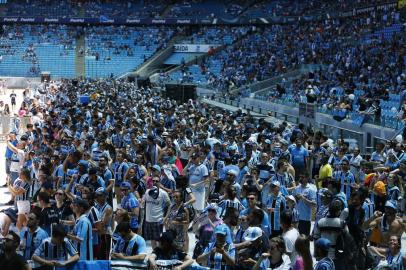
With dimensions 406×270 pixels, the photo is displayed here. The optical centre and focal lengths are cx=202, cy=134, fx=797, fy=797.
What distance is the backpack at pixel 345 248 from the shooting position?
8625 mm

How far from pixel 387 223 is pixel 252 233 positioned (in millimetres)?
1989

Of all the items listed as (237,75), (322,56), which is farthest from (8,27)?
(322,56)

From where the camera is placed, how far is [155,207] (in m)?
11.5

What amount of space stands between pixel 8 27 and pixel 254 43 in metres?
29.0

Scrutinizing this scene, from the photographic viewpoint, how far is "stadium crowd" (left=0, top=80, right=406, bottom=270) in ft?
26.6

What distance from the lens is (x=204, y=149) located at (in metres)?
14.9

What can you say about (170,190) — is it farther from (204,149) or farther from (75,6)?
(75,6)

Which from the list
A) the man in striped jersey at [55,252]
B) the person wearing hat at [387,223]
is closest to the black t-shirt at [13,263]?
the man in striped jersey at [55,252]

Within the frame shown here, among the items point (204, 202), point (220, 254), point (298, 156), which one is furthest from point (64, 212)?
point (298, 156)

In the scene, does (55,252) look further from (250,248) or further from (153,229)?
(153,229)

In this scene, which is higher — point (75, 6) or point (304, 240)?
point (75, 6)

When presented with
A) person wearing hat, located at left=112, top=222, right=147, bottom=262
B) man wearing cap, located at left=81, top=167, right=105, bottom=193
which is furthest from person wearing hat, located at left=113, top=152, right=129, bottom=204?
person wearing hat, located at left=112, top=222, right=147, bottom=262

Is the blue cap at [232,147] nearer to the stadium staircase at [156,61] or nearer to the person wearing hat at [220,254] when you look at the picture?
the person wearing hat at [220,254]

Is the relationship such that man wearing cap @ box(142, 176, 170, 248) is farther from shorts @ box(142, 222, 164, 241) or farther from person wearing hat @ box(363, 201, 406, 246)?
person wearing hat @ box(363, 201, 406, 246)
